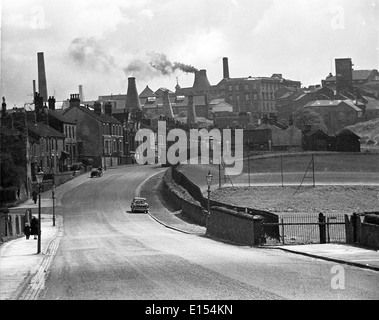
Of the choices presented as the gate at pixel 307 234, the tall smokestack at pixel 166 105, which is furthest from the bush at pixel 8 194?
the tall smokestack at pixel 166 105

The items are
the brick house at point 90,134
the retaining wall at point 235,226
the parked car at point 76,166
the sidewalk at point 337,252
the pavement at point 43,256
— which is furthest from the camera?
the brick house at point 90,134

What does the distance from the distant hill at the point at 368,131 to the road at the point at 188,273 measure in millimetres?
111003

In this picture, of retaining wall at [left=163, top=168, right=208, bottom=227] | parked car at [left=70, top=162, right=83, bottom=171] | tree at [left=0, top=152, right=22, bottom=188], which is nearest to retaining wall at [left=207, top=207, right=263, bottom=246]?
retaining wall at [left=163, top=168, right=208, bottom=227]

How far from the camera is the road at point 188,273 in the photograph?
1838 centimetres

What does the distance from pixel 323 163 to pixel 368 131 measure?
58386 mm

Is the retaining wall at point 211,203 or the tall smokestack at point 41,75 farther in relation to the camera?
the tall smokestack at point 41,75

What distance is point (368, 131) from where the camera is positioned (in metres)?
156

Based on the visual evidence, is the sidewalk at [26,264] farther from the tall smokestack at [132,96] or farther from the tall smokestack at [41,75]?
the tall smokestack at [132,96]

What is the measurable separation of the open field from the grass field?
19.1 m

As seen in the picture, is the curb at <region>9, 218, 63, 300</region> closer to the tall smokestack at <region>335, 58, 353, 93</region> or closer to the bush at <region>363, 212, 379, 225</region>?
the bush at <region>363, 212, 379, 225</region>

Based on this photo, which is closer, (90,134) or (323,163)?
(323,163)

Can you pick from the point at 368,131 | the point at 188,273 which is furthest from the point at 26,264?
the point at 368,131

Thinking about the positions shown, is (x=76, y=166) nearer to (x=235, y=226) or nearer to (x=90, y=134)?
(x=90, y=134)
